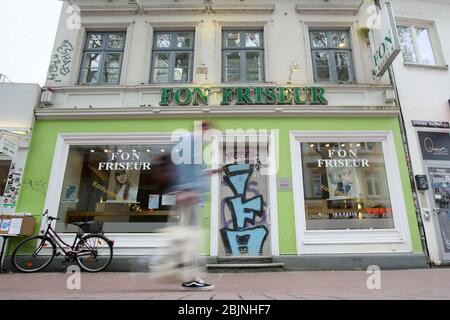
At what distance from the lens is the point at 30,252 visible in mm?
6848

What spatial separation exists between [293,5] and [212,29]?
275cm

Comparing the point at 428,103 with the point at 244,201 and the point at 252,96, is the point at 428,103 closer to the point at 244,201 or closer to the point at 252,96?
the point at 252,96

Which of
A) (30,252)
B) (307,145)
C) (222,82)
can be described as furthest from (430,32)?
(30,252)

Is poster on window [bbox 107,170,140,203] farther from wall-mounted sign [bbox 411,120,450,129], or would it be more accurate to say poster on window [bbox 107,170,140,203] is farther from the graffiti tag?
wall-mounted sign [bbox 411,120,450,129]

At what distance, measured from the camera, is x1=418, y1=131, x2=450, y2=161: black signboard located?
8047 mm

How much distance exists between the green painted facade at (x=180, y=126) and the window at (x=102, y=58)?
1610 millimetres

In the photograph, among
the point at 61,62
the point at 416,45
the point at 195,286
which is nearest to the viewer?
the point at 195,286

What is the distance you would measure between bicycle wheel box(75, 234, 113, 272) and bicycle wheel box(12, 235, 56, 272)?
658mm

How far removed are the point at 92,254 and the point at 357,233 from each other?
6.27 metres

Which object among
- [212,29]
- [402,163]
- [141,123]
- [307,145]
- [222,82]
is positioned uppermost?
[212,29]

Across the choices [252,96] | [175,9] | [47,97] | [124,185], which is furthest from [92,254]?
[175,9]

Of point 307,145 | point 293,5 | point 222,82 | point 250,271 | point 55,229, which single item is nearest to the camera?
point 250,271

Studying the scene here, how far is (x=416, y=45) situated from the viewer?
9.40 m

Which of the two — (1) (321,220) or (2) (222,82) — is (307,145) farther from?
(2) (222,82)
